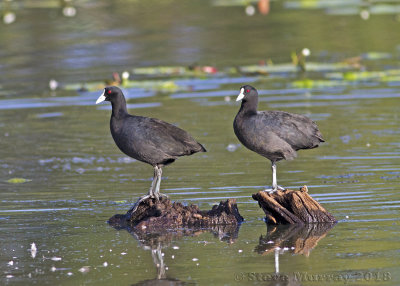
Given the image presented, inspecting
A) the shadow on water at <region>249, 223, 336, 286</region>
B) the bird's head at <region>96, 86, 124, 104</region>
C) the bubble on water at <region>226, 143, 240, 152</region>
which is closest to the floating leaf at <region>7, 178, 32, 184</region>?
the bird's head at <region>96, 86, 124, 104</region>

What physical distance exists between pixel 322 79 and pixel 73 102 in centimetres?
556

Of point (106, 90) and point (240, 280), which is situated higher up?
point (106, 90)

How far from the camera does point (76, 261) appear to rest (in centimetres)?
842

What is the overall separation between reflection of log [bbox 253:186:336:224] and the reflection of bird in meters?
0.45

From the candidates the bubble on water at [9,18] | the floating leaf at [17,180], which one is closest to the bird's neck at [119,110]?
the floating leaf at [17,180]

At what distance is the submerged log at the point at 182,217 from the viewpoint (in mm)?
9695

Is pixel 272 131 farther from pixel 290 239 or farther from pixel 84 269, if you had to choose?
pixel 84 269

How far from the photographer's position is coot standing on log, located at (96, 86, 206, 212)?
396 inches

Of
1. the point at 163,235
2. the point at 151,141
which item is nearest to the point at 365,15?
the point at 151,141

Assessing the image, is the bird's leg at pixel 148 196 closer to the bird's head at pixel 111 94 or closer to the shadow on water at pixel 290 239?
the bird's head at pixel 111 94

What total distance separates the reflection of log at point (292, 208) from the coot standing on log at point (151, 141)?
1154 mm

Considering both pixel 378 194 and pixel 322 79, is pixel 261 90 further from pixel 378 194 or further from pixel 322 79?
pixel 378 194

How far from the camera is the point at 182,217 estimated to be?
9742 millimetres

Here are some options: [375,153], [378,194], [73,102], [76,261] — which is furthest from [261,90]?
[76,261]
